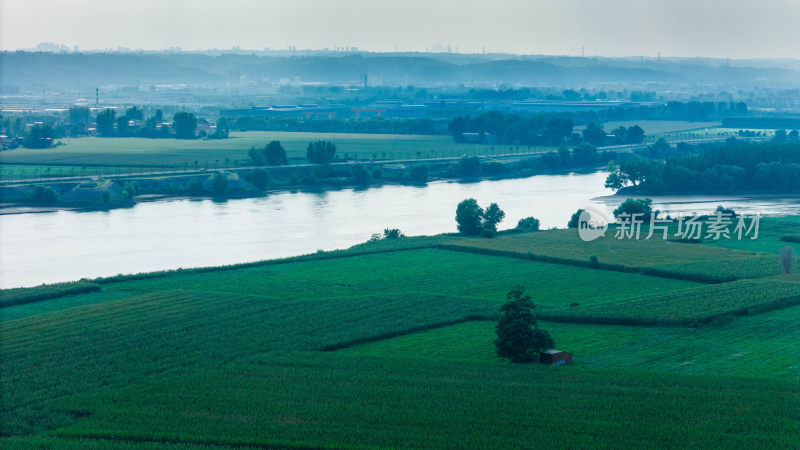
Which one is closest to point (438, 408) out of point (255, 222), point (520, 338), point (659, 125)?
point (520, 338)

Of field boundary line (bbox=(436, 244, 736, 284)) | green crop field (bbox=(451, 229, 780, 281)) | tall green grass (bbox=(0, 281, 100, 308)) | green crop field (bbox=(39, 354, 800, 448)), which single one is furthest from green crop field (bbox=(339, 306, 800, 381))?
tall green grass (bbox=(0, 281, 100, 308))

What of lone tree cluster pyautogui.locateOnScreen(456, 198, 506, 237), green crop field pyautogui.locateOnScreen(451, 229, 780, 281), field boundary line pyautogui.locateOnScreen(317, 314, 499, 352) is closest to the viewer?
field boundary line pyautogui.locateOnScreen(317, 314, 499, 352)

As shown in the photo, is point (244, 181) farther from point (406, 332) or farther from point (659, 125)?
point (659, 125)

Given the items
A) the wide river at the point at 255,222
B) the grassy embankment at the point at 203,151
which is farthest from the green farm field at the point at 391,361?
the grassy embankment at the point at 203,151

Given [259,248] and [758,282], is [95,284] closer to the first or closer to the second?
[259,248]

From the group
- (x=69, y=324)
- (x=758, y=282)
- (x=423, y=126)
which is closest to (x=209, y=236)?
(x=69, y=324)

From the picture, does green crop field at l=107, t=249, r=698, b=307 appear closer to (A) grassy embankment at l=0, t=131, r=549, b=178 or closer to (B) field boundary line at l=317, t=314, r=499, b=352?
(B) field boundary line at l=317, t=314, r=499, b=352
